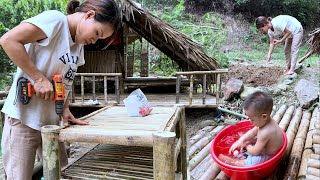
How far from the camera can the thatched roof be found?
19.7 ft

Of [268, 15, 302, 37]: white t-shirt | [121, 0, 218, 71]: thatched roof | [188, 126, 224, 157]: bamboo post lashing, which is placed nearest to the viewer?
[188, 126, 224, 157]: bamboo post lashing

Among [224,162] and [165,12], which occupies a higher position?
[165,12]

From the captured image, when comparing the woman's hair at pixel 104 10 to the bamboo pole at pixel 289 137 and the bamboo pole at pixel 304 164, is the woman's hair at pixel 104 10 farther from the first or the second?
the bamboo pole at pixel 289 137

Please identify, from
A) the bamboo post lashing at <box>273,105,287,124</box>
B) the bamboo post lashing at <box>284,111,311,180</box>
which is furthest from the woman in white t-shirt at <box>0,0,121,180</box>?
the bamboo post lashing at <box>273,105,287,124</box>

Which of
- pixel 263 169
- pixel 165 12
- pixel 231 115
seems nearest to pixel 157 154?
pixel 263 169

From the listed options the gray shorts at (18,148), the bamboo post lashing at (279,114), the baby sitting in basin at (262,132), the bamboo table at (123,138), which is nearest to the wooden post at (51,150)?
the bamboo table at (123,138)

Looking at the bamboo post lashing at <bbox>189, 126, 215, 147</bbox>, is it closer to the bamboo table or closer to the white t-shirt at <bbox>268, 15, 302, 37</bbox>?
the white t-shirt at <bbox>268, 15, 302, 37</bbox>

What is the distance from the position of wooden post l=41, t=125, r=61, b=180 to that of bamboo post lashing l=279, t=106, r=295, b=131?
2.51m

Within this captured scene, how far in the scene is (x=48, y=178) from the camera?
1524 millimetres

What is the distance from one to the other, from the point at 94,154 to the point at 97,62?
5.20m

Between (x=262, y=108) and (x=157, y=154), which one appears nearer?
(x=157, y=154)

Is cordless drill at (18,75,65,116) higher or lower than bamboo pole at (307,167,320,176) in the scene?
higher

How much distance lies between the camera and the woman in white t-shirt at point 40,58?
1.30m

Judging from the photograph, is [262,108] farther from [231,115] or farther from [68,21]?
[231,115]
